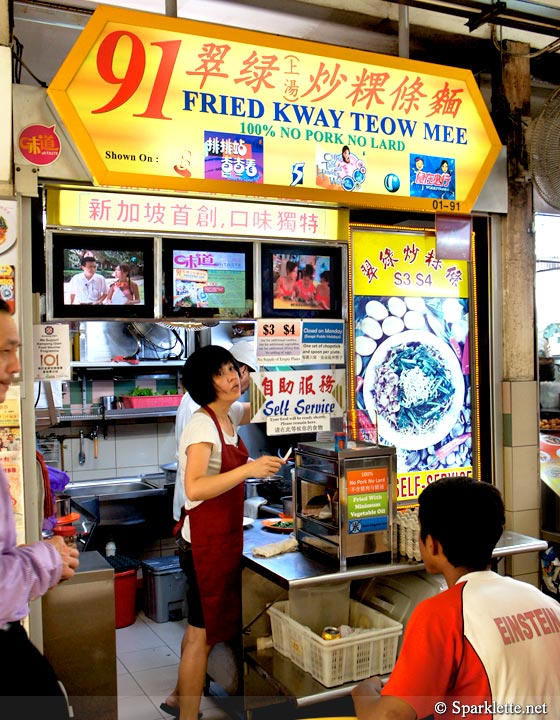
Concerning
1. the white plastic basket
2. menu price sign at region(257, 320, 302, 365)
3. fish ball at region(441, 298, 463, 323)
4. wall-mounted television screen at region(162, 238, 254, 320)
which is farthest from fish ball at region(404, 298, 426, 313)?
the white plastic basket

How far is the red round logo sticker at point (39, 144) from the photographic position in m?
3.25

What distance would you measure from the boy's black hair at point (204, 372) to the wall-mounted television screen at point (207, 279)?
0.21 meters

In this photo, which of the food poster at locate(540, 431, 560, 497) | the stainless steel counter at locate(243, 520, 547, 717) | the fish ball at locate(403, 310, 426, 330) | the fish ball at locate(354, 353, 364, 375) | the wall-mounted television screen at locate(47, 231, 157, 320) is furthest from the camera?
the food poster at locate(540, 431, 560, 497)

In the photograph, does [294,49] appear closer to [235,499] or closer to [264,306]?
[264,306]

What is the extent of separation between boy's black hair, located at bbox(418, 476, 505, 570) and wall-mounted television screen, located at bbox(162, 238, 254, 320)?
6.48ft

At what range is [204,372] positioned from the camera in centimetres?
366

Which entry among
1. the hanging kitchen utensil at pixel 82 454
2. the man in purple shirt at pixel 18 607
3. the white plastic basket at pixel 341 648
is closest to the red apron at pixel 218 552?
the white plastic basket at pixel 341 648

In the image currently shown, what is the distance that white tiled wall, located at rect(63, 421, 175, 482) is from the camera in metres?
6.61

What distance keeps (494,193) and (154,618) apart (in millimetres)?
3940

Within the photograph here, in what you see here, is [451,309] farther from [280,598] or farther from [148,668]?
[148,668]

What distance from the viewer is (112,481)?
6.59 m

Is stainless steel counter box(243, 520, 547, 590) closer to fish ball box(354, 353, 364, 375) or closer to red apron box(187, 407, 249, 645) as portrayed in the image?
red apron box(187, 407, 249, 645)

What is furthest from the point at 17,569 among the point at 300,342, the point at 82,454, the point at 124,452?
the point at 124,452

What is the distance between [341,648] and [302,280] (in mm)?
1926
